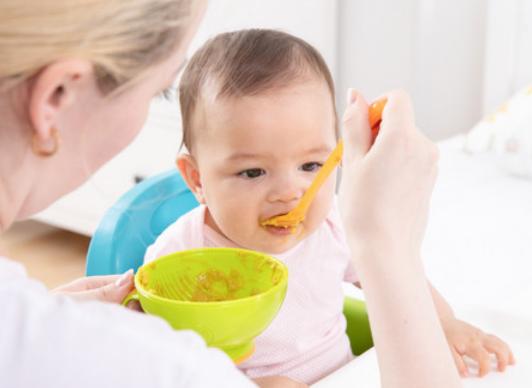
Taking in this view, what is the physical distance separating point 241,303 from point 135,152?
1.64 m

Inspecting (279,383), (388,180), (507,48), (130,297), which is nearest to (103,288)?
(130,297)

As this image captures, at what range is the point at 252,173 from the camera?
867 millimetres

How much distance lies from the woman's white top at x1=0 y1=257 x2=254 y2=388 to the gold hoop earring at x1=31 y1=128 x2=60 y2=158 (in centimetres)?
10

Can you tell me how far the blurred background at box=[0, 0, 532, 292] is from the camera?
1767mm

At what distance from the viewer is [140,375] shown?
0.45 meters

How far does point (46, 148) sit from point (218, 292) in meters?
0.32

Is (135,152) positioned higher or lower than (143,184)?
lower

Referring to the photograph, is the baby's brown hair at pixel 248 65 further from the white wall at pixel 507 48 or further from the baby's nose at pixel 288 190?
the white wall at pixel 507 48

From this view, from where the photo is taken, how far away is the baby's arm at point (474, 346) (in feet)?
2.68

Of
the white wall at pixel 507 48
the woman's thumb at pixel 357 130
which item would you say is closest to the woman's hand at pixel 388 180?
the woman's thumb at pixel 357 130

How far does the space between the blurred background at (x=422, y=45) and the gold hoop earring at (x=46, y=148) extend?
1.40m

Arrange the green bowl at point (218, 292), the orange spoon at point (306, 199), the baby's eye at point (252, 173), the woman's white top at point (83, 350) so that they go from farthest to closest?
the baby's eye at point (252, 173) < the orange spoon at point (306, 199) < the green bowl at point (218, 292) < the woman's white top at point (83, 350)

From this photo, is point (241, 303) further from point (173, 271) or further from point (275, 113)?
point (275, 113)

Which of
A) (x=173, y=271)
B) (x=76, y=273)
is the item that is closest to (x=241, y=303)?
(x=173, y=271)
